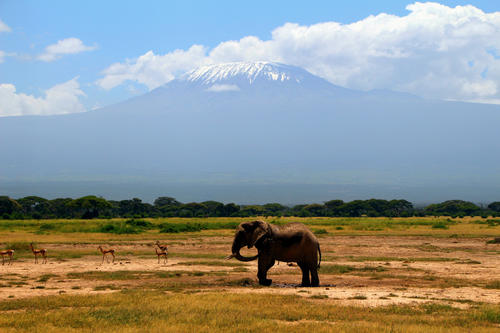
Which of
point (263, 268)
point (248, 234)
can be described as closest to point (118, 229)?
point (248, 234)

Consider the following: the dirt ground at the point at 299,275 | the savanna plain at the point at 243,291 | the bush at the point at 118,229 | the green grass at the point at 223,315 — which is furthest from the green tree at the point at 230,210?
the green grass at the point at 223,315

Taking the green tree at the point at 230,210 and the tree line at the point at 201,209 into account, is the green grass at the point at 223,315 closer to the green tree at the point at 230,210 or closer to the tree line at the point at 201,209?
the tree line at the point at 201,209

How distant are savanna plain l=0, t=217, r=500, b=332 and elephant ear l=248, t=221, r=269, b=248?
1.54 metres

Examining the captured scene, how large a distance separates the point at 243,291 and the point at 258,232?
3018mm

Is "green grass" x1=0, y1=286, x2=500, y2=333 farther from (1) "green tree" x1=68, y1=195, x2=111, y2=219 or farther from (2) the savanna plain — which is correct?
(1) "green tree" x1=68, y1=195, x2=111, y2=219

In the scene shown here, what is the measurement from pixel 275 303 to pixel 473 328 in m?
5.51

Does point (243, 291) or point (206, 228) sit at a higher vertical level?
point (206, 228)

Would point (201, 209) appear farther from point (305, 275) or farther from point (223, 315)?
point (223, 315)

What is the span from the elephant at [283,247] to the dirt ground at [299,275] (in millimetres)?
745

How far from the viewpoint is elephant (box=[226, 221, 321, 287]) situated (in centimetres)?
2225

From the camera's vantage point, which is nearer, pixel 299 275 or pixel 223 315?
pixel 223 315

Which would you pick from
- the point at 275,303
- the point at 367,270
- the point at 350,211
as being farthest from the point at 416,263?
the point at 350,211

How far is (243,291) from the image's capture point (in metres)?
20.0

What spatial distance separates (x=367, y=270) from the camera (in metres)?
26.7
